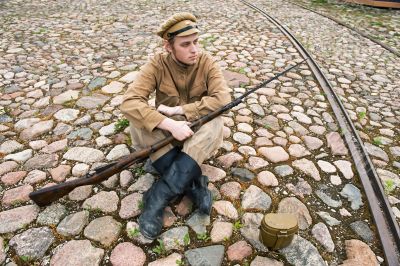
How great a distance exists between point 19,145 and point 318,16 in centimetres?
896

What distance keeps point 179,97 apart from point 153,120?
1.85 feet

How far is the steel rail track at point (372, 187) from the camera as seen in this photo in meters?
2.76

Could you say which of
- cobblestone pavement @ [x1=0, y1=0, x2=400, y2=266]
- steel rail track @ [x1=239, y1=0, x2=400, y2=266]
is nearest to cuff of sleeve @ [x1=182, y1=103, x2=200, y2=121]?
cobblestone pavement @ [x1=0, y1=0, x2=400, y2=266]

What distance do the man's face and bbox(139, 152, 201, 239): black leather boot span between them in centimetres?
84

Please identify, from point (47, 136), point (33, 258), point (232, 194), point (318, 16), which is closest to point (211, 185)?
point (232, 194)

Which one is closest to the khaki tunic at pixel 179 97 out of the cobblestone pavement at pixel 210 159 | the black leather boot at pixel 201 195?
the black leather boot at pixel 201 195

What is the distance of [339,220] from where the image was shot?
3029mm

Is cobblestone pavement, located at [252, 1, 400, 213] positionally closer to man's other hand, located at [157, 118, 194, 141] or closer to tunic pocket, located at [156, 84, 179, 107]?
man's other hand, located at [157, 118, 194, 141]

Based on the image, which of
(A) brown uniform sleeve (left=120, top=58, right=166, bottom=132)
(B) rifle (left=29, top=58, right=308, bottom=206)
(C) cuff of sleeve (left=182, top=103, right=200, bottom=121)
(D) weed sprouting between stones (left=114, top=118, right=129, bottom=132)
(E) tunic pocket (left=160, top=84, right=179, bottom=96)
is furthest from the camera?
(D) weed sprouting between stones (left=114, top=118, right=129, bottom=132)

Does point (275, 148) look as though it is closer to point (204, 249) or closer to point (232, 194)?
point (232, 194)

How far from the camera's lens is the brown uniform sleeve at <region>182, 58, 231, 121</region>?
123 inches

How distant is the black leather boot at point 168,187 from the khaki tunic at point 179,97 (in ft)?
0.31

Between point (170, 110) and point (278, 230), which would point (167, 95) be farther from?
point (278, 230)

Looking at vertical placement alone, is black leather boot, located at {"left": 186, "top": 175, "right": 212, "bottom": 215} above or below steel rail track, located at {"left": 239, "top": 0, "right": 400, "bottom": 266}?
above
